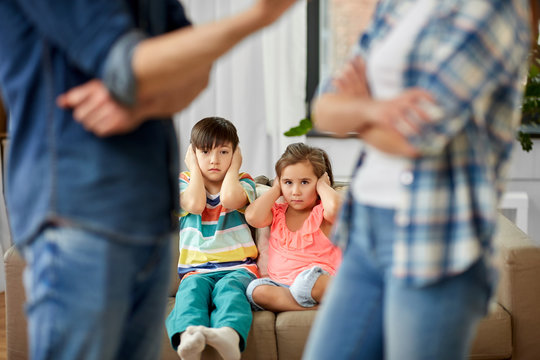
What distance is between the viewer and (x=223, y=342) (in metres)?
1.87

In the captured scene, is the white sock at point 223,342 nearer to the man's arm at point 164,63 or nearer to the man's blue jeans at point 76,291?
the man's blue jeans at point 76,291

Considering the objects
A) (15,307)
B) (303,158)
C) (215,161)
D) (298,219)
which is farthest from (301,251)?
(15,307)

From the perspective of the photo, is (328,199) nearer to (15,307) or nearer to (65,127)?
(15,307)

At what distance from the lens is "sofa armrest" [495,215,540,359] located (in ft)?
6.62

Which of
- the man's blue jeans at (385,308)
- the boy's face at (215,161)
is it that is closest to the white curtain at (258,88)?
the boy's face at (215,161)

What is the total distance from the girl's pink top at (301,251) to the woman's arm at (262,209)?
0.08 meters

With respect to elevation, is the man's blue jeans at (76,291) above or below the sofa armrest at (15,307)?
above

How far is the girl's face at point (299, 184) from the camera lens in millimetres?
2352

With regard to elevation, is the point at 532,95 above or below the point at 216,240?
above

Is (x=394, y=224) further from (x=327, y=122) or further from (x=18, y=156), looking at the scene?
(x=18, y=156)

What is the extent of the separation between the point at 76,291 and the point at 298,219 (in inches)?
67.2

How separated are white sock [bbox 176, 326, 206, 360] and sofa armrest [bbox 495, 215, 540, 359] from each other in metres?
1.02

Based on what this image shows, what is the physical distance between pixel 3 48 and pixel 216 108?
2.69m

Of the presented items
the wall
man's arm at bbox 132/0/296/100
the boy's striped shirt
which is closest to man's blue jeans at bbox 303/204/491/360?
man's arm at bbox 132/0/296/100
